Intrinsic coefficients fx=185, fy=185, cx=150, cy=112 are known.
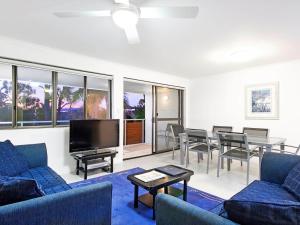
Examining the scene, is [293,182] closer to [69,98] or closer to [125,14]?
[125,14]

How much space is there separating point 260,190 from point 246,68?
3.48m

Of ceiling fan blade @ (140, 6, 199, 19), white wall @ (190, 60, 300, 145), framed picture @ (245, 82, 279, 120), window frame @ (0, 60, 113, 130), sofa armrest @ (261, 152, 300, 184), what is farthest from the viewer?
framed picture @ (245, 82, 279, 120)

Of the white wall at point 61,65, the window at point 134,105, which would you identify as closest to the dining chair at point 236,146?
the white wall at point 61,65

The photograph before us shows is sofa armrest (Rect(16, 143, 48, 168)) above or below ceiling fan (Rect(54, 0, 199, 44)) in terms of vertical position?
below

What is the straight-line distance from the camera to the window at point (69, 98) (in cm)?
351

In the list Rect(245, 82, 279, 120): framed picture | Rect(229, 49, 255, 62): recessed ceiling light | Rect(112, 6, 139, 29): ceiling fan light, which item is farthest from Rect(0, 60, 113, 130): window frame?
Rect(245, 82, 279, 120): framed picture

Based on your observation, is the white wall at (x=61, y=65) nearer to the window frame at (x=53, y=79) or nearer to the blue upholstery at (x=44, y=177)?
the window frame at (x=53, y=79)

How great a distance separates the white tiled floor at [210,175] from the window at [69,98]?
1.12 m

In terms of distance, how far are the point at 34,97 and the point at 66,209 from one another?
267cm

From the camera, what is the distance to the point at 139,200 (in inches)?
94.3

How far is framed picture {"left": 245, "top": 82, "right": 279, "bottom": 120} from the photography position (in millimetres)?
4098

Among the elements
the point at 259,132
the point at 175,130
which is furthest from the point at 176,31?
the point at 175,130

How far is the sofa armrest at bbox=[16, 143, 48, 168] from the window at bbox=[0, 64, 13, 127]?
69 cm

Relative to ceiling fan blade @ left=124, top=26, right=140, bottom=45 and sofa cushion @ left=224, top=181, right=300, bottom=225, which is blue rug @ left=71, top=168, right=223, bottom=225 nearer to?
sofa cushion @ left=224, top=181, right=300, bottom=225
